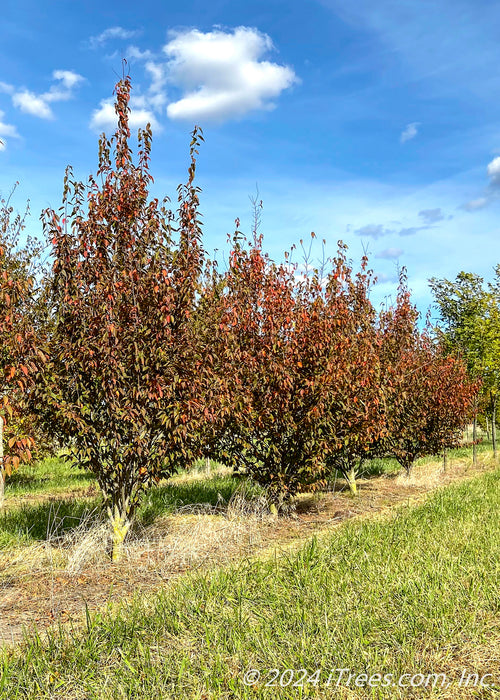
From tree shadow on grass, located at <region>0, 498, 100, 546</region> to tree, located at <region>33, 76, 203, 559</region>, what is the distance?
119cm

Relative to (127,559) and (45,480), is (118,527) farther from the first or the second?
(45,480)

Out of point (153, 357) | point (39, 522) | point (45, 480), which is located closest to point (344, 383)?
point (153, 357)

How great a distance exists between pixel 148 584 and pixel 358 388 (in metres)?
4.95

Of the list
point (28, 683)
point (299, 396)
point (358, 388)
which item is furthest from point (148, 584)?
point (358, 388)

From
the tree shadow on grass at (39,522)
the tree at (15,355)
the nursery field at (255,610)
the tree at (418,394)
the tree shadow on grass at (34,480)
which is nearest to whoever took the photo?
the nursery field at (255,610)

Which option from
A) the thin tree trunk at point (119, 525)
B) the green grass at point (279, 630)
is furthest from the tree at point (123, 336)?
the green grass at point (279, 630)

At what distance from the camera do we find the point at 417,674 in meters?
3.28

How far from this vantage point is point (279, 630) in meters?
3.73

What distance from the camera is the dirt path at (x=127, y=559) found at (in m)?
5.00

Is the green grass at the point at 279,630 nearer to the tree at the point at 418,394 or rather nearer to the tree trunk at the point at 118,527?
the tree trunk at the point at 118,527

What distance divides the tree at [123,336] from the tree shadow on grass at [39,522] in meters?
1.19

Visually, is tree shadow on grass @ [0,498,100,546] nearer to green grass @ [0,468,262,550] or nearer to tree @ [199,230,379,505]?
green grass @ [0,468,262,550]

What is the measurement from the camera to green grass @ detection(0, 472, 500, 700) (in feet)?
10.7

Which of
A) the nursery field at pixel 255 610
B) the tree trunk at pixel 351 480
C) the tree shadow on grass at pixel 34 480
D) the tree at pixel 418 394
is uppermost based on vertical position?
the tree at pixel 418 394
